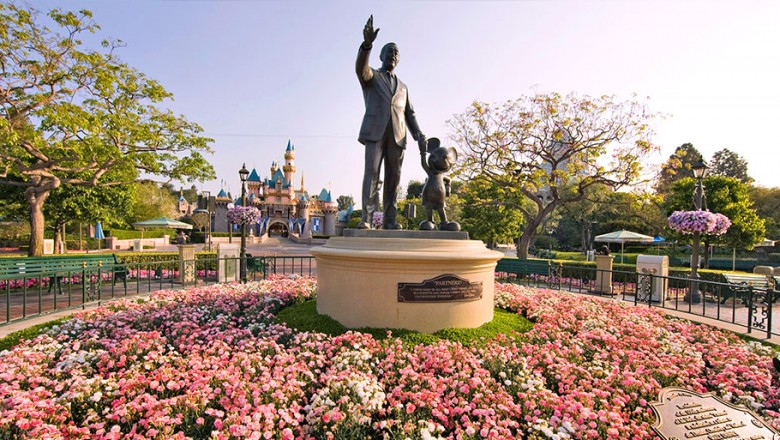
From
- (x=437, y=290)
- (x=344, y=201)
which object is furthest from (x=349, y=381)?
(x=344, y=201)

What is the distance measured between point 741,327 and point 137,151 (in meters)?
19.1

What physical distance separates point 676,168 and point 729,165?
3586 centimetres

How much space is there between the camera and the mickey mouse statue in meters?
6.01

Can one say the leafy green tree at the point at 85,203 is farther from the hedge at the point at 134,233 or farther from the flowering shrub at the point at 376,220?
the flowering shrub at the point at 376,220

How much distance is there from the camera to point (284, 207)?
63.0 m

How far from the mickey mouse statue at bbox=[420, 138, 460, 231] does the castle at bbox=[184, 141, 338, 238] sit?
5564 centimetres

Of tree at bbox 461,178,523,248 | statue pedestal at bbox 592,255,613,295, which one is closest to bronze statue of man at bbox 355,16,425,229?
statue pedestal at bbox 592,255,613,295

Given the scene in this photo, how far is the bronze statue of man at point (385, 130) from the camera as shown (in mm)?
6246

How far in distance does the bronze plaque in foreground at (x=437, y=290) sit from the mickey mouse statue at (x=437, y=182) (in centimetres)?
102

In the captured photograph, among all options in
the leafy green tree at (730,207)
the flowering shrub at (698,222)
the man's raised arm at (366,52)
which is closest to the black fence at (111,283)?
the man's raised arm at (366,52)

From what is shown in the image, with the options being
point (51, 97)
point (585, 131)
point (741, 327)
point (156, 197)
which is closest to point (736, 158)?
point (585, 131)

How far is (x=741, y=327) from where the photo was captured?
6730 mm

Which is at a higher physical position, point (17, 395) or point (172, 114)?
→ point (172, 114)

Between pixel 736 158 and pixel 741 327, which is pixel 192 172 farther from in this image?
pixel 736 158
